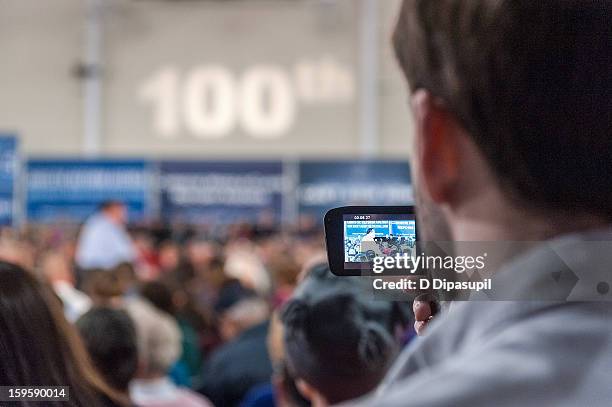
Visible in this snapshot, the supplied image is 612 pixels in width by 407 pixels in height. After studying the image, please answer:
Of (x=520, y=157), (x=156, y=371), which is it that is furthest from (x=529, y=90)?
(x=156, y=371)

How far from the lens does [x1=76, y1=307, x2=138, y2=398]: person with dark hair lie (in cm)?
214

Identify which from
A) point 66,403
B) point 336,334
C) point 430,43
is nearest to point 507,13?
point 430,43

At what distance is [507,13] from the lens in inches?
22.3

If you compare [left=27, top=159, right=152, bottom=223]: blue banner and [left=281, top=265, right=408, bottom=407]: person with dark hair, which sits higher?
[left=281, top=265, right=408, bottom=407]: person with dark hair

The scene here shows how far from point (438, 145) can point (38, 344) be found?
75cm

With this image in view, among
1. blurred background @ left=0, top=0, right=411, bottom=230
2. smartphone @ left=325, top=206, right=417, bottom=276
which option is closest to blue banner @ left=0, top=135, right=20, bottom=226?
smartphone @ left=325, top=206, right=417, bottom=276

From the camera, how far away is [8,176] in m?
4.49

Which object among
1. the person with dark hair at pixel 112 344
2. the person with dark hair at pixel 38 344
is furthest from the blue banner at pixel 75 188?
the person with dark hair at pixel 38 344

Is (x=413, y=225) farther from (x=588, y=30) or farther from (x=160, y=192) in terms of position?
(x=160, y=192)

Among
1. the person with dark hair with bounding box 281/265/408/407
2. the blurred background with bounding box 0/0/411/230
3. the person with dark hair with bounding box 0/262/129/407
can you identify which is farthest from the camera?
the blurred background with bounding box 0/0/411/230

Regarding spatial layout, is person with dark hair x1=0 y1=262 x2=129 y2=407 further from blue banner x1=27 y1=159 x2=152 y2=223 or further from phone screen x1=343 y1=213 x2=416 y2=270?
blue banner x1=27 y1=159 x2=152 y2=223

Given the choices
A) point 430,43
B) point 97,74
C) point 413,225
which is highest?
point 430,43

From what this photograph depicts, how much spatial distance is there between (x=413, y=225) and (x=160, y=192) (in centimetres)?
670

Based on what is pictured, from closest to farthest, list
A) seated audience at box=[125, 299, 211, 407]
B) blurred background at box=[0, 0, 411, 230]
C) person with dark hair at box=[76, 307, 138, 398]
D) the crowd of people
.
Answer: the crowd of people < person with dark hair at box=[76, 307, 138, 398] < seated audience at box=[125, 299, 211, 407] < blurred background at box=[0, 0, 411, 230]
